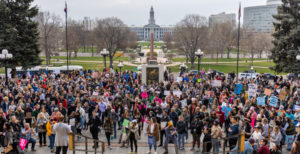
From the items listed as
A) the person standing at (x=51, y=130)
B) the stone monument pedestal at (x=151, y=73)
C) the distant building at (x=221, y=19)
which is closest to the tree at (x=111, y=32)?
the distant building at (x=221, y=19)

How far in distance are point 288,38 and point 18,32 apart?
30.6 meters

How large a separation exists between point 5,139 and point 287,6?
30.3 meters

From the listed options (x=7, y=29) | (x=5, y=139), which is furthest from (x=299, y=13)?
(x=7, y=29)

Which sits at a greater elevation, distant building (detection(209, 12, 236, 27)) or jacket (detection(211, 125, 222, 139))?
distant building (detection(209, 12, 236, 27))

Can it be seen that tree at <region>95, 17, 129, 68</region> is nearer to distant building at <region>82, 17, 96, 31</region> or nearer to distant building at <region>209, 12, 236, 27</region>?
distant building at <region>209, 12, 236, 27</region>

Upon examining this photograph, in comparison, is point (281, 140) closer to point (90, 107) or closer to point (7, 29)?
point (90, 107)

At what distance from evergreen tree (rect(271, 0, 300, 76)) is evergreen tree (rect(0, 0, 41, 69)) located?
2837 centimetres

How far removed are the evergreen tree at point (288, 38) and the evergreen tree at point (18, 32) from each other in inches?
1117

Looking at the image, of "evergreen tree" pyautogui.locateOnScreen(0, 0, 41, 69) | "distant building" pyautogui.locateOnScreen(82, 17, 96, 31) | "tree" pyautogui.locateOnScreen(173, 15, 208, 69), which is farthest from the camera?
"distant building" pyautogui.locateOnScreen(82, 17, 96, 31)

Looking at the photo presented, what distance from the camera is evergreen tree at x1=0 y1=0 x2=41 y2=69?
29.1m

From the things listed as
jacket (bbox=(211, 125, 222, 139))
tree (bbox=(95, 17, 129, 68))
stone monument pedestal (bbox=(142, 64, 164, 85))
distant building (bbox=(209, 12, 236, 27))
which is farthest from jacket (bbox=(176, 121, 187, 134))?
distant building (bbox=(209, 12, 236, 27))

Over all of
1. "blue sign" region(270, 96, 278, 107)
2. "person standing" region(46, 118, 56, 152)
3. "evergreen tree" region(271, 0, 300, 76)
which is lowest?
"person standing" region(46, 118, 56, 152)

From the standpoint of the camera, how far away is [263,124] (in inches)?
419

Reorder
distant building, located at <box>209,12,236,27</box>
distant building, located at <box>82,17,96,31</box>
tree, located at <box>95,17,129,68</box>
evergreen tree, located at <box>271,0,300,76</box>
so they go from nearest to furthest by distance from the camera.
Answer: evergreen tree, located at <box>271,0,300,76</box> → tree, located at <box>95,17,129,68</box> → distant building, located at <box>209,12,236,27</box> → distant building, located at <box>82,17,96,31</box>
